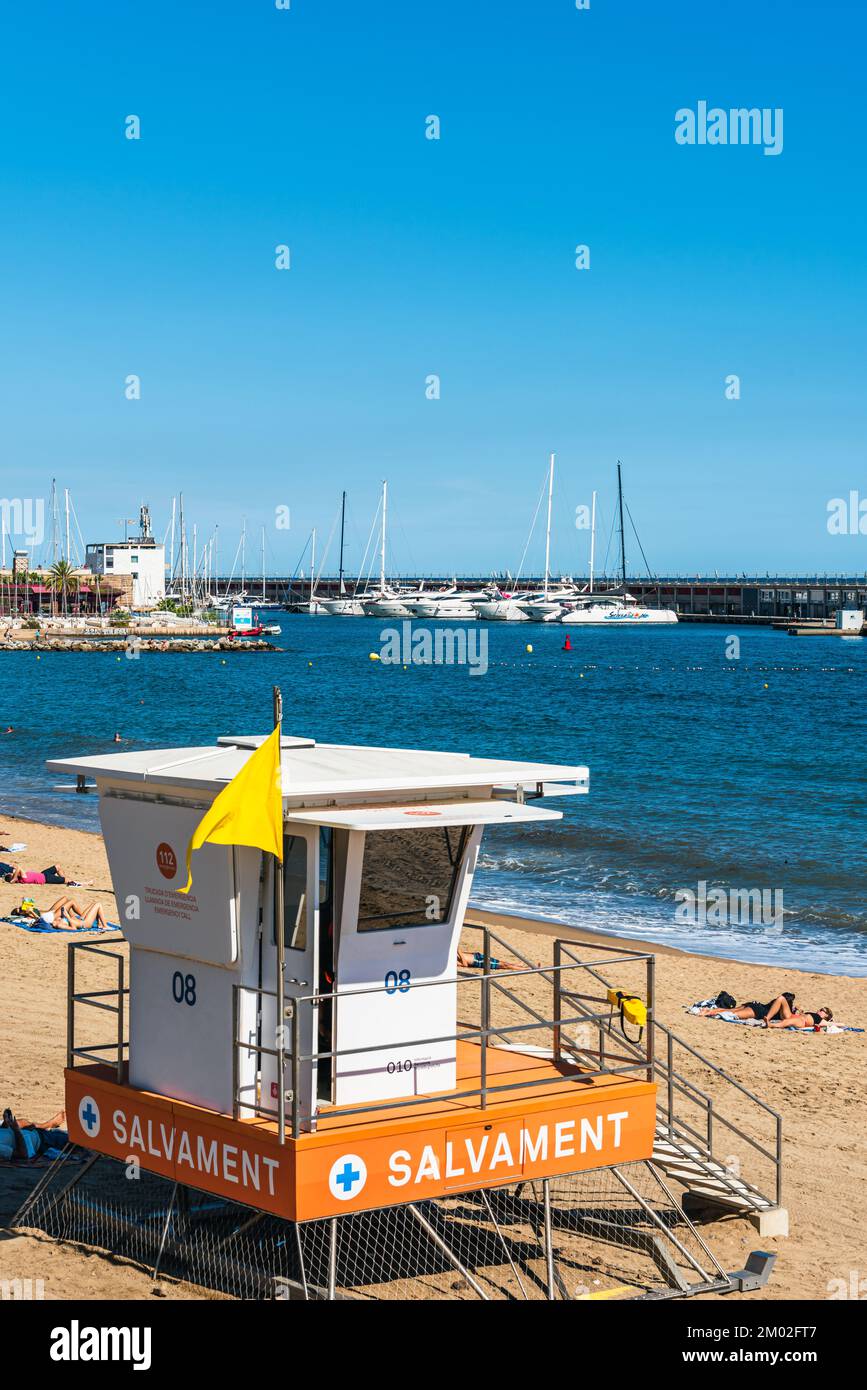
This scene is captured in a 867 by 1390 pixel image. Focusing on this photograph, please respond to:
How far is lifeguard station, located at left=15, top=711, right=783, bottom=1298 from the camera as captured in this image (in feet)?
31.5

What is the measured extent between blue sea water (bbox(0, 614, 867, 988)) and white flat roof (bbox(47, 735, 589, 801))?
16.4 meters

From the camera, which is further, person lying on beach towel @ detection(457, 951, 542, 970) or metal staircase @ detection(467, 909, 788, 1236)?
person lying on beach towel @ detection(457, 951, 542, 970)

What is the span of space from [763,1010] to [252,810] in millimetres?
12846

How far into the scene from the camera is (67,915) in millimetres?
23844

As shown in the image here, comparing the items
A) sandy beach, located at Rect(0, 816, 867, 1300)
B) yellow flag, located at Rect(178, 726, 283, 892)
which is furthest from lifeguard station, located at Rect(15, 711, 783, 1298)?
sandy beach, located at Rect(0, 816, 867, 1300)

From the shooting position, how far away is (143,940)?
1059cm

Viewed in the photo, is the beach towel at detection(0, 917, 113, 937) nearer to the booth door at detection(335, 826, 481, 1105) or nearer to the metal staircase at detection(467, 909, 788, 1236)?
the metal staircase at detection(467, 909, 788, 1236)

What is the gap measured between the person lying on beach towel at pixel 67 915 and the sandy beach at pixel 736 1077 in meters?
0.61

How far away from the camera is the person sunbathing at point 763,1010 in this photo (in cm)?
2000

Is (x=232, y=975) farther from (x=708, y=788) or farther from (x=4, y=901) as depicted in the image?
(x=708, y=788)

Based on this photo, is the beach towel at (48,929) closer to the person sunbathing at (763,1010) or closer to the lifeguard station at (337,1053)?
the person sunbathing at (763,1010)

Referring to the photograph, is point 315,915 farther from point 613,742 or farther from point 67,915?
point 613,742

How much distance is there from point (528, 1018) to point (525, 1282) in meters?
8.74
